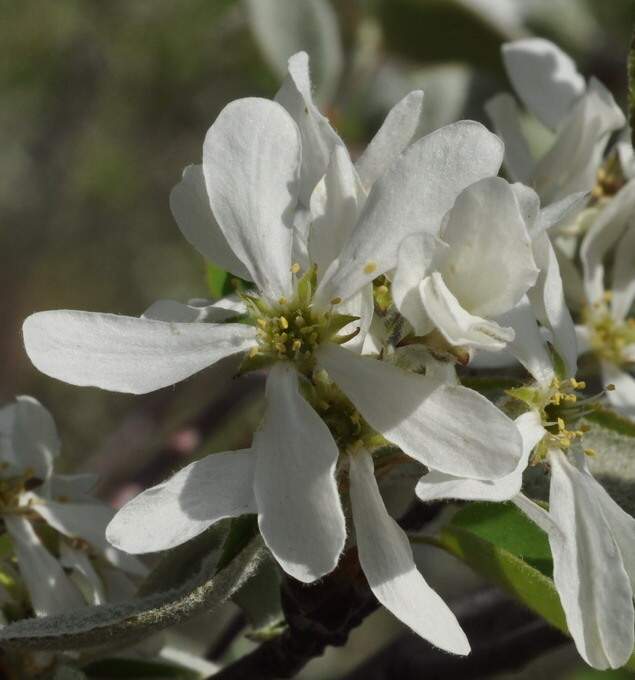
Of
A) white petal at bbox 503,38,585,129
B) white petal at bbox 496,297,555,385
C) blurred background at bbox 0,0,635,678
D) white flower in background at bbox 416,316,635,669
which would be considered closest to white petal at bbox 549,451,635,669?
white flower in background at bbox 416,316,635,669

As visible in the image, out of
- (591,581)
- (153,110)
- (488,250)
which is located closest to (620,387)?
(591,581)

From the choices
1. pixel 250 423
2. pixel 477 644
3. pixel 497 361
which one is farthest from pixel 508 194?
pixel 250 423

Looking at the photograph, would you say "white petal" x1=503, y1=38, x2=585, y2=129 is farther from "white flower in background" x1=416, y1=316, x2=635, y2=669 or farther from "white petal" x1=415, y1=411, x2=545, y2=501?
"white petal" x1=415, y1=411, x2=545, y2=501

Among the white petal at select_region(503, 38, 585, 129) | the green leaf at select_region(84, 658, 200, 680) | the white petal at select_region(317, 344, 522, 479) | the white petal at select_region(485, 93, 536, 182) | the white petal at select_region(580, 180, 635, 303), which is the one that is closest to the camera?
the white petal at select_region(317, 344, 522, 479)

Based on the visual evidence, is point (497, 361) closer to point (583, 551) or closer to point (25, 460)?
point (583, 551)

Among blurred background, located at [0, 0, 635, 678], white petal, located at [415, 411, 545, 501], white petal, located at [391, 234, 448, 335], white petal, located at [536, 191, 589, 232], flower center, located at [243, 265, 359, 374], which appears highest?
white petal, located at [391, 234, 448, 335]

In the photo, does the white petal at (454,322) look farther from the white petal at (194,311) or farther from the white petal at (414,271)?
the white petal at (194,311)
